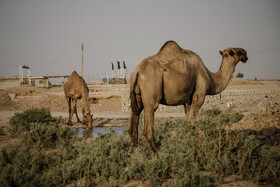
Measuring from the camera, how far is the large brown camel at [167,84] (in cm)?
587

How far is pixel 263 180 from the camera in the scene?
4.75m

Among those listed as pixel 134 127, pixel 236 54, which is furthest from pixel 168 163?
pixel 236 54

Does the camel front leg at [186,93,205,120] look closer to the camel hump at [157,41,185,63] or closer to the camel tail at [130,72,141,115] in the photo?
the camel hump at [157,41,185,63]

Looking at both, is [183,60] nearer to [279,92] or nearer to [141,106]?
[141,106]

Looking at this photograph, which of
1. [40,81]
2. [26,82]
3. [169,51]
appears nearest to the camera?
[169,51]

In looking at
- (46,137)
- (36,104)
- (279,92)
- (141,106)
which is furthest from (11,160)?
(279,92)

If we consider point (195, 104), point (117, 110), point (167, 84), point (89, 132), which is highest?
point (167, 84)

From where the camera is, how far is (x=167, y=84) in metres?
5.98

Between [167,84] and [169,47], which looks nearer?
[167,84]

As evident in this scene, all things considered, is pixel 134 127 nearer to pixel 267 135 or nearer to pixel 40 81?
pixel 267 135

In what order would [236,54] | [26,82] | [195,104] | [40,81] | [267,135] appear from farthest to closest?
1. [40,81]
2. [26,82]
3. [236,54]
4. [267,135]
5. [195,104]

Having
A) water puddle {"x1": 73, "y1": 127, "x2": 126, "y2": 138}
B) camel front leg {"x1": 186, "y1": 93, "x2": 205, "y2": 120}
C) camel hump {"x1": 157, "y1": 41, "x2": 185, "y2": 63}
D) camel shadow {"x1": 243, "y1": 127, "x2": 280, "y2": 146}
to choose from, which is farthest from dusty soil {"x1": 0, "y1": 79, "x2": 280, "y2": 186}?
camel hump {"x1": 157, "y1": 41, "x2": 185, "y2": 63}

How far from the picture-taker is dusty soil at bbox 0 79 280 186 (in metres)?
8.12

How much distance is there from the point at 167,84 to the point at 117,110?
17.8 m
